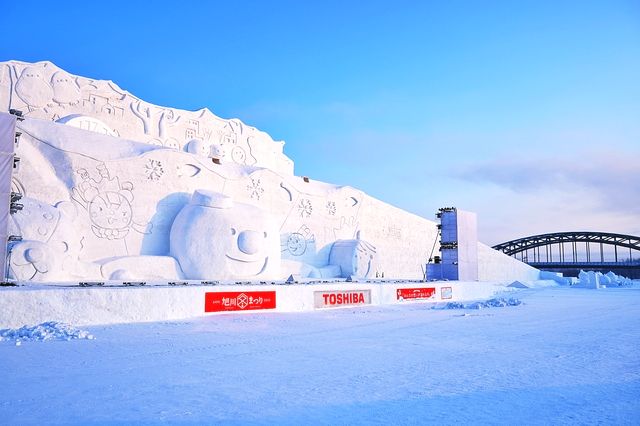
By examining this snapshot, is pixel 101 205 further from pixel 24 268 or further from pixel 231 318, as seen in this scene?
pixel 231 318

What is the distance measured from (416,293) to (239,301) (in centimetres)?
693

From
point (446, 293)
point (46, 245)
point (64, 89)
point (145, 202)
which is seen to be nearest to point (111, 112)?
point (64, 89)

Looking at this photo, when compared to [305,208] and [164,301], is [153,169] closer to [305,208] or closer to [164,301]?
[164,301]

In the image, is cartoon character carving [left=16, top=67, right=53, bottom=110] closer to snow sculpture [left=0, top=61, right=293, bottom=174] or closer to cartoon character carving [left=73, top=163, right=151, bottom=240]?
snow sculpture [left=0, top=61, right=293, bottom=174]

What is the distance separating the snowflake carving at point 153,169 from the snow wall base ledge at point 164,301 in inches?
232

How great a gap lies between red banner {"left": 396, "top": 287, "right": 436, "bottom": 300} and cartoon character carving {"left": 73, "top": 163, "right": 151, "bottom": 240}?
25.8 ft

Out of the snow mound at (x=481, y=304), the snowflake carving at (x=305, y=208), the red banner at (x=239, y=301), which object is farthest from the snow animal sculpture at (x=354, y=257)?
the red banner at (x=239, y=301)

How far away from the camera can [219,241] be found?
1403 centimetres

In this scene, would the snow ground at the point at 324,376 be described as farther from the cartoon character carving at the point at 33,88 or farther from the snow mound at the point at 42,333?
the cartoon character carving at the point at 33,88

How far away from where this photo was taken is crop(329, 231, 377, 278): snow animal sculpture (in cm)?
1941

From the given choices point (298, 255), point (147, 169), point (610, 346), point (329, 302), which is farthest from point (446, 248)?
point (610, 346)

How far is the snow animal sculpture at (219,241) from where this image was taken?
13.9m

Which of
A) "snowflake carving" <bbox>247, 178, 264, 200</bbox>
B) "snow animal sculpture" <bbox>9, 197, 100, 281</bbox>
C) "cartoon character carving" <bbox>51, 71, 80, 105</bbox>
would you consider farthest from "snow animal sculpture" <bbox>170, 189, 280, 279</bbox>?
"cartoon character carving" <bbox>51, 71, 80, 105</bbox>

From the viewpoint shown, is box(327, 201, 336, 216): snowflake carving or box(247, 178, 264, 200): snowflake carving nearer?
box(247, 178, 264, 200): snowflake carving
